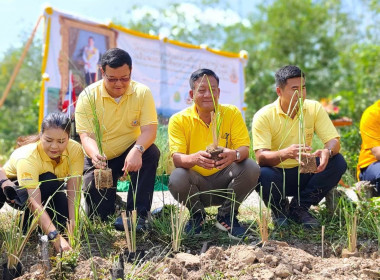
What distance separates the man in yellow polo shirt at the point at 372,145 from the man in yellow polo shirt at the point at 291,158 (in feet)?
1.43

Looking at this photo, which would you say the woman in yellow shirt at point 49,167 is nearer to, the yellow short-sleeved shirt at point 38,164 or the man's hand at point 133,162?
the yellow short-sleeved shirt at point 38,164

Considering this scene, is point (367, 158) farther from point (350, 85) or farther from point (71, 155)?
point (350, 85)

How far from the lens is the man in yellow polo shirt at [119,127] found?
3.39 m

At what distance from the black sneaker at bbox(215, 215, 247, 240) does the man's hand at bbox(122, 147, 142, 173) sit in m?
0.71

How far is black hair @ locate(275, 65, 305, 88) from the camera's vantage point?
3602 millimetres

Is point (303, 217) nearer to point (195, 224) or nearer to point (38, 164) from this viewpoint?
point (195, 224)

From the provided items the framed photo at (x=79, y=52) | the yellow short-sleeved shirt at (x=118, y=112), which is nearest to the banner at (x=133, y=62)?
the framed photo at (x=79, y=52)

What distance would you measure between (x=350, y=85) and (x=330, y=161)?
13.6m

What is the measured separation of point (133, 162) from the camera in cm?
322

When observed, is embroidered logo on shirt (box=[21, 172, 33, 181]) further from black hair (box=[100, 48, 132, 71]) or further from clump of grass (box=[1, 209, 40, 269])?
black hair (box=[100, 48, 132, 71])

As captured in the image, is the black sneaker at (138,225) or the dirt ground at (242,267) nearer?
the dirt ground at (242,267)

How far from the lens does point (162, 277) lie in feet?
8.30

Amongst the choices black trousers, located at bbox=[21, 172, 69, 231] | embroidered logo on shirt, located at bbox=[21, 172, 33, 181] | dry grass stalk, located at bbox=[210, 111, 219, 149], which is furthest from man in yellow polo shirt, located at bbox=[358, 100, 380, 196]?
embroidered logo on shirt, located at bbox=[21, 172, 33, 181]

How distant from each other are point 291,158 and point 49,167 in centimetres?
178
